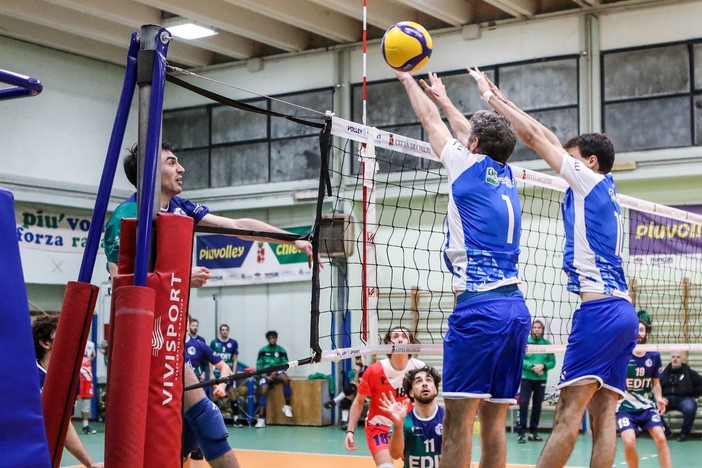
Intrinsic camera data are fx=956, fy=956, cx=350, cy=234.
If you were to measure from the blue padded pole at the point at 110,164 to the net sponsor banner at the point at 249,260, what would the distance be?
47.0 feet

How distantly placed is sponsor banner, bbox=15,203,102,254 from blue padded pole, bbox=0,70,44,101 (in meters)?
14.7

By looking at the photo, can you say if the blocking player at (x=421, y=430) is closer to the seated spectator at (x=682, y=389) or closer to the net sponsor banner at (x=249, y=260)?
the seated spectator at (x=682, y=389)

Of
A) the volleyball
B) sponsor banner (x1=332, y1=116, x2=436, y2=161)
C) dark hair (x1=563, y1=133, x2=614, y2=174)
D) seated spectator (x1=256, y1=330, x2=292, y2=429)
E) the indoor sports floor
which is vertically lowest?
the indoor sports floor

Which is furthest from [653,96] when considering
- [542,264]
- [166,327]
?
[166,327]

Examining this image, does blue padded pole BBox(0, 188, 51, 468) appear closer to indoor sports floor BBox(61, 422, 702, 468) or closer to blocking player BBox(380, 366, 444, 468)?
blocking player BBox(380, 366, 444, 468)

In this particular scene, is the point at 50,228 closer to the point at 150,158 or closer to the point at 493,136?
the point at 493,136

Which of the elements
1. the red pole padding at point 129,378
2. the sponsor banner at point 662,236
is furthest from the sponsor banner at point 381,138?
the sponsor banner at point 662,236

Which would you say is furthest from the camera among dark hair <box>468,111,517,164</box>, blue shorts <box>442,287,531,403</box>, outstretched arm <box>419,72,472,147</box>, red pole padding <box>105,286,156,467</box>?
outstretched arm <box>419,72,472,147</box>

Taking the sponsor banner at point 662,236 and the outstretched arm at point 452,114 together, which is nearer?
the outstretched arm at point 452,114

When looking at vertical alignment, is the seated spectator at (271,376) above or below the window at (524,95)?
below

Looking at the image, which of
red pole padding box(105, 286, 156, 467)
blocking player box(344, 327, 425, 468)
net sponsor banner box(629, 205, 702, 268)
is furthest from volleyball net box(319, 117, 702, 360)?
red pole padding box(105, 286, 156, 467)

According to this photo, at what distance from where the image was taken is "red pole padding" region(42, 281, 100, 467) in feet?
11.7

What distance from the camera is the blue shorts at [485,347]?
15.6 ft

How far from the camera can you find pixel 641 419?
9.70 m
